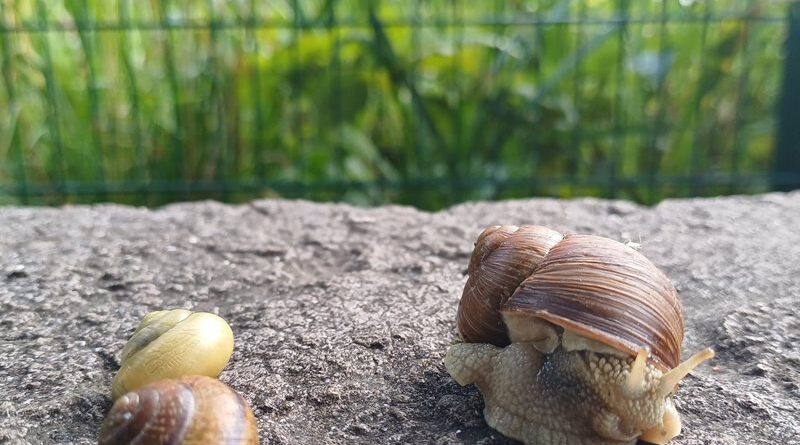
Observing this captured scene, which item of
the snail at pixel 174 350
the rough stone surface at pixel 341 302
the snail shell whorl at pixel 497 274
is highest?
the snail shell whorl at pixel 497 274

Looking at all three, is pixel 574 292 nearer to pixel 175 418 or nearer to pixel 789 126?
pixel 175 418

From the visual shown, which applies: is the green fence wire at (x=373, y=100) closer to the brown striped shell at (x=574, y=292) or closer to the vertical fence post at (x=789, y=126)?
the vertical fence post at (x=789, y=126)

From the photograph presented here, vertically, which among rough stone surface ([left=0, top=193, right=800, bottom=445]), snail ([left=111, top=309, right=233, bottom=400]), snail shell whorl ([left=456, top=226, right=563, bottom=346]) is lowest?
rough stone surface ([left=0, top=193, right=800, bottom=445])

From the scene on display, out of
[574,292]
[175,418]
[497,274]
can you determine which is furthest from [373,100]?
[175,418]

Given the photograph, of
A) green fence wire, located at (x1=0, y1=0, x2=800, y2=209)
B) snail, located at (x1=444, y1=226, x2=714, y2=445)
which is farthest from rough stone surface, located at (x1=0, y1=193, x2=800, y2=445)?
green fence wire, located at (x1=0, y1=0, x2=800, y2=209)

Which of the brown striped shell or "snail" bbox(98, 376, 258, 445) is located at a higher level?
the brown striped shell

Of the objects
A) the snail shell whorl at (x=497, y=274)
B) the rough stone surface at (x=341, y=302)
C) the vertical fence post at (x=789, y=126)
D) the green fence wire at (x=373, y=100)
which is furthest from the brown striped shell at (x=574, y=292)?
the vertical fence post at (x=789, y=126)

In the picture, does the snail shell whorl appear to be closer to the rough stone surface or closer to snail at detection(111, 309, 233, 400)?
the rough stone surface
